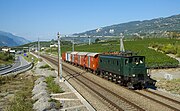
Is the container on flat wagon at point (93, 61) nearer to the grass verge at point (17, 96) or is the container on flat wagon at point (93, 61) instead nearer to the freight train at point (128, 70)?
the freight train at point (128, 70)

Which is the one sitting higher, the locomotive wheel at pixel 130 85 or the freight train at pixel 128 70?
the freight train at pixel 128 70

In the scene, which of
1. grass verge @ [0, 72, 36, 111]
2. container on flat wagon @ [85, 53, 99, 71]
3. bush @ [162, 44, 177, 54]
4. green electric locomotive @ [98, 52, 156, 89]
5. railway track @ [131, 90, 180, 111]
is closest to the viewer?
A: grass verge @ [0, 72, 36, 111]

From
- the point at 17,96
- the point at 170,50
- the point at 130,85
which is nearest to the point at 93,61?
the point at 130,85

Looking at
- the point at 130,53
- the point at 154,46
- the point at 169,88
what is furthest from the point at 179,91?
the point at 154,46

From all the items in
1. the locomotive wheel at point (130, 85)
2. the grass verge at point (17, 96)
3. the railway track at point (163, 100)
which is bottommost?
the grass verge at point (17, 96)

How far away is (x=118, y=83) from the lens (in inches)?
1128

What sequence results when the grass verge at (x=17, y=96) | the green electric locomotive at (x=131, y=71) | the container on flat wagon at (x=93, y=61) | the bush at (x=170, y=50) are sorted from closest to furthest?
the grass verge at (x=17, y=96), the green electric locomotive at (x=131, y=71), the container on flat wagon at (x=93, y=61), the bush at (x=170, y=50)

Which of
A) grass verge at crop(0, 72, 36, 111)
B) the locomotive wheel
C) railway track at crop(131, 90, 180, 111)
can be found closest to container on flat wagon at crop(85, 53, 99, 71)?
grass verge at crop(0, 72, 36, 111)

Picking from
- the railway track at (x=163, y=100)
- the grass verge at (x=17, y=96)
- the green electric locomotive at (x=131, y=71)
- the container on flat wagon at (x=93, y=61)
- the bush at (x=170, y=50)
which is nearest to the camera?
the grass verge at (x=17, y=96)

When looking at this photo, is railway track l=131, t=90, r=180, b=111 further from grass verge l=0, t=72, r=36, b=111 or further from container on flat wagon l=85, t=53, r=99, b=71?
container on flat wagon l=85, t=53, r=99, b=71

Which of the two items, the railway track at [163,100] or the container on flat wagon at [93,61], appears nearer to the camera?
the railway track at [163,100]

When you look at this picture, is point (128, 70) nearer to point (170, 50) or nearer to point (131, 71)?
point (131, 71)

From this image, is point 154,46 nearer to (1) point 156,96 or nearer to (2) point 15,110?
(1) point 156,96

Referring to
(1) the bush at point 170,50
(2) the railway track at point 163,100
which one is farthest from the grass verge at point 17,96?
(1) the bush at point 170,50
